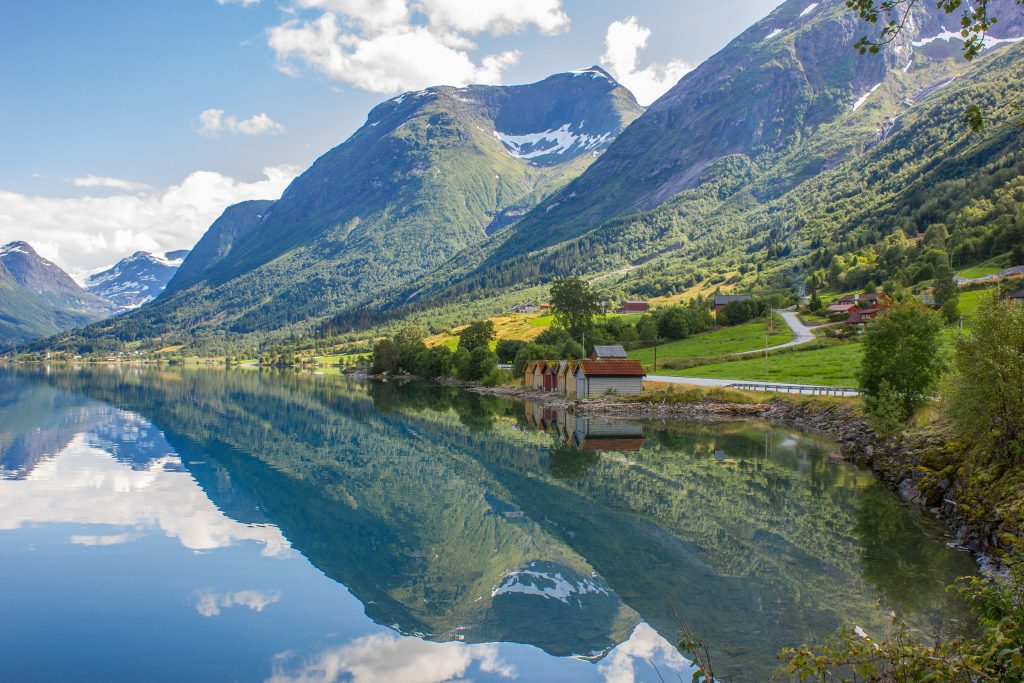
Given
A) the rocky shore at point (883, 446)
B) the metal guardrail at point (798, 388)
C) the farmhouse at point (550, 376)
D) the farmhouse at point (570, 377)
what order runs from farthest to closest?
1. the farmhouse at point (550, 376)
2. the farmhouse at point (570, 377)
3. the metal guardrail at point (798, 388)
4. the rocky shore at point (883, 446)

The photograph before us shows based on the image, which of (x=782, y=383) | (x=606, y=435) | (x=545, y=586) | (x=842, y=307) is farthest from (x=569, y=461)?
(x=842, y=307)

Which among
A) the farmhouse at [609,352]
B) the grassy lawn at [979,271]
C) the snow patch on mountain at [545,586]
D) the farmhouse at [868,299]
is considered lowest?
the snow patch on mountain at [545,586]

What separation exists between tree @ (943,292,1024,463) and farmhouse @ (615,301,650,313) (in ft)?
498

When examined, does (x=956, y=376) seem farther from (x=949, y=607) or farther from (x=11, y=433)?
(x=11, y=433)

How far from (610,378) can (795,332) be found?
4053 cm

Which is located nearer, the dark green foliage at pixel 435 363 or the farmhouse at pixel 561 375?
the farmhouse at pixel 561 375

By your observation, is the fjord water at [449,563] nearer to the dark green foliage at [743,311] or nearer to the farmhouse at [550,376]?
the farmhouse at [550,376]

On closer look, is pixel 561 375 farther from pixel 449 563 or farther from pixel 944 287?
pixel 449 563

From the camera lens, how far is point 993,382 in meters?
24.5

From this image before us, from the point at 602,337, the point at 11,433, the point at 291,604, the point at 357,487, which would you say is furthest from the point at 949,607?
the point at 602,337

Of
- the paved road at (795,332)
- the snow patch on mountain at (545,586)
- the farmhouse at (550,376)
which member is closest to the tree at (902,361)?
the snow patch on mountain at (545,586)

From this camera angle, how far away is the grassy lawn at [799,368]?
70938 mm

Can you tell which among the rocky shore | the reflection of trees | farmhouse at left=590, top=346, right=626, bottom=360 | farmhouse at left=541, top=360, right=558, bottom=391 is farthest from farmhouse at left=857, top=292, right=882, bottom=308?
the reflection of trees

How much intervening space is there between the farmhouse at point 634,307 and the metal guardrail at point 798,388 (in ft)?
344
